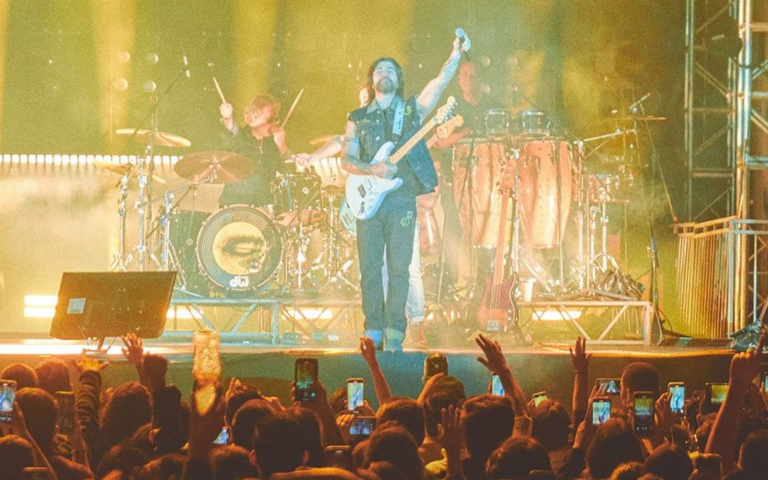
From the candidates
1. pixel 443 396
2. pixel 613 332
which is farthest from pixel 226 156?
pixel 443 396

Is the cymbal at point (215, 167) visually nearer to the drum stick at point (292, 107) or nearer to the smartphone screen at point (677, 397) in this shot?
the drum stick at point (292, 107)

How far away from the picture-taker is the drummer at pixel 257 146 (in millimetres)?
12625

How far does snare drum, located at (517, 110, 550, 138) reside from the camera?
39.5ft

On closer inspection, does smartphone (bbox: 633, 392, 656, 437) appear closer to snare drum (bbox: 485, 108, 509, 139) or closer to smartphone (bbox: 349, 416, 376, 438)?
smartphone (bbox: 349, 416, 376, 438)

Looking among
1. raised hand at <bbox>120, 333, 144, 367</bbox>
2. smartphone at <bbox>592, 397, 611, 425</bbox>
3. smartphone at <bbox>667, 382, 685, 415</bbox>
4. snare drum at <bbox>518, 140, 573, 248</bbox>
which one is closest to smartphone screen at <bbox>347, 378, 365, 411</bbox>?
raised hand at <bbox>120, 333, 144, 367</bbox>

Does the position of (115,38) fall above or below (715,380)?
above

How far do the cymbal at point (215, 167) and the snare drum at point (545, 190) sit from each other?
3.19 m

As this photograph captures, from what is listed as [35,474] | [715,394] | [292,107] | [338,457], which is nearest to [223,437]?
[338,457]

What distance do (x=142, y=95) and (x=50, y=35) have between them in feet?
4.83

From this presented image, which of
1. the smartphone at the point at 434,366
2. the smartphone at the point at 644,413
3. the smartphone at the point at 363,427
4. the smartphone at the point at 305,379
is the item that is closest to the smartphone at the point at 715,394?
the smartphone at the point at 644,413

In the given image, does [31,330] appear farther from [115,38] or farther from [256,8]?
[256,8]

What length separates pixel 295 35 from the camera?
46.6 feet

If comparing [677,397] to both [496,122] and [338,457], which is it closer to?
[338,457]

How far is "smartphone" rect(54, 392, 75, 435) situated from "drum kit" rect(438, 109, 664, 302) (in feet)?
26.4
